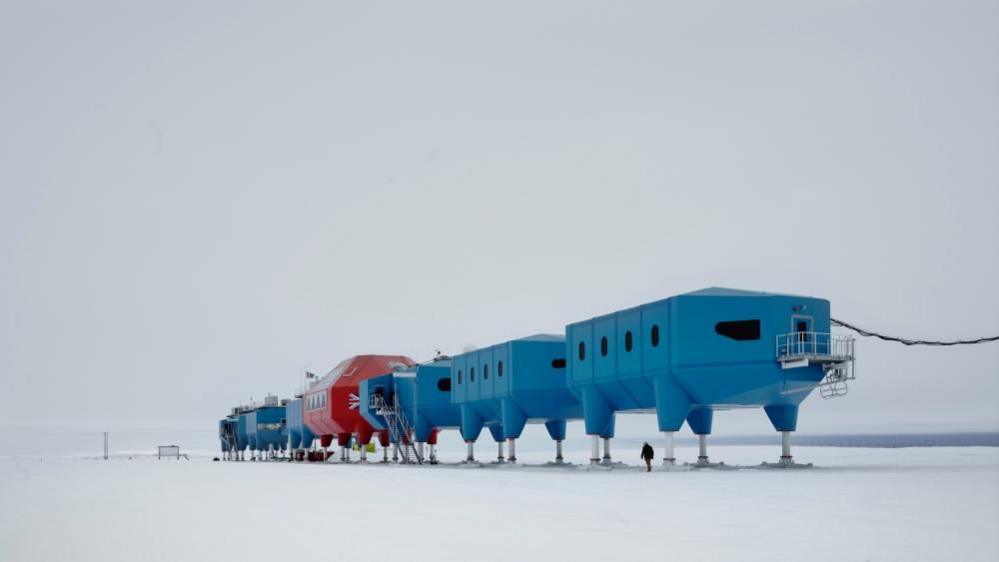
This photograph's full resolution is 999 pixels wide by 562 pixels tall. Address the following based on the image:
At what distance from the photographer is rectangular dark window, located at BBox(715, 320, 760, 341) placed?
155 feet

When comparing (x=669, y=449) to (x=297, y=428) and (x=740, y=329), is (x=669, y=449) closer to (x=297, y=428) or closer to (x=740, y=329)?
(x=740, y=329)

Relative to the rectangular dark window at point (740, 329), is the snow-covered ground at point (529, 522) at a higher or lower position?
lower

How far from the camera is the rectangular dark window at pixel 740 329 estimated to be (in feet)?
155

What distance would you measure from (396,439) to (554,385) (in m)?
21.1

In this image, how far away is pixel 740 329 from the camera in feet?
156

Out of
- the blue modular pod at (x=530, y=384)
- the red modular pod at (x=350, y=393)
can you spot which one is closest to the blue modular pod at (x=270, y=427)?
the red modular pod at (x=350, y=393)

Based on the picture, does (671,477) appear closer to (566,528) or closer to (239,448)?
(566,528)

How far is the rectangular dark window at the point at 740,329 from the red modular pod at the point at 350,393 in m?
45.7

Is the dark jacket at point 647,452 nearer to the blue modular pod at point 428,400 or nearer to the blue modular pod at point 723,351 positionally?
the blue modular pod at point 723,351

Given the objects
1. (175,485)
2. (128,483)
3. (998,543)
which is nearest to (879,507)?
(998,543)

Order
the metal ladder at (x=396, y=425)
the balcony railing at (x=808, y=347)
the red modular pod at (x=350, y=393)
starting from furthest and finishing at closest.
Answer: the red modular pod at (x=350, y=393)
the metal ladder at (x=396, y=425)
the balcony railing at (x=808, y=347)

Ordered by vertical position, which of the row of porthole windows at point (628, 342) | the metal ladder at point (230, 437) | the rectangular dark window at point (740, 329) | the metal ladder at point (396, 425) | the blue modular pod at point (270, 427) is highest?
the rectangular dark window at point (740, 329)

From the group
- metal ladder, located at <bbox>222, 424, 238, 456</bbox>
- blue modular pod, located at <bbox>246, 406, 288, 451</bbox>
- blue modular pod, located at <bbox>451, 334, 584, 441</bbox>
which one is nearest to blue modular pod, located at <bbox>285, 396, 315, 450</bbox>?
blue modular pod, located at <bbox>246, 406, 288, 451</bbox>

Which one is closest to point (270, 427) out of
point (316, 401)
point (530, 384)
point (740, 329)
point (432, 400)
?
point (316, 401)
